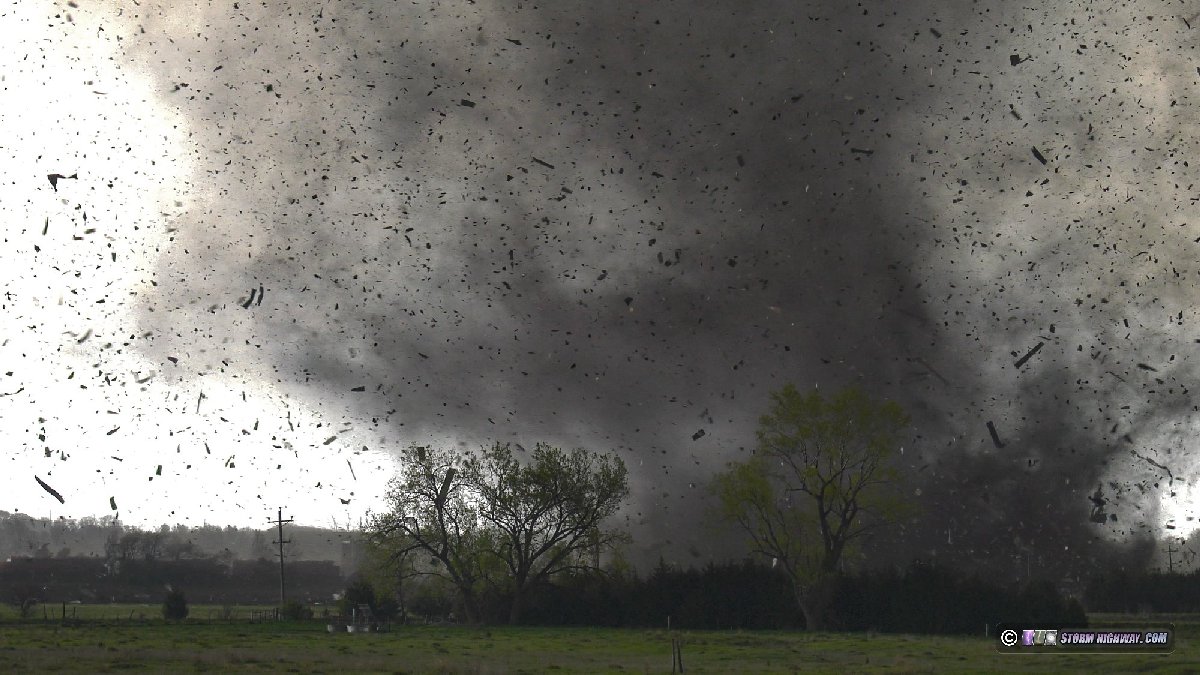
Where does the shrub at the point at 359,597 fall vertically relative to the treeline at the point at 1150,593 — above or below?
above

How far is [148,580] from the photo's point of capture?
401 feet

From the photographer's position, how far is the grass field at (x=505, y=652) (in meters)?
32.2

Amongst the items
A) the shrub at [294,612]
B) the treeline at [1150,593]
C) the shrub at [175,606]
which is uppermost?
the shrub at [175,606]

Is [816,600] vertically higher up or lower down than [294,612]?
higher up

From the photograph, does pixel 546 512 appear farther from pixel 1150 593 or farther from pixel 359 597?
pixel 1150 593

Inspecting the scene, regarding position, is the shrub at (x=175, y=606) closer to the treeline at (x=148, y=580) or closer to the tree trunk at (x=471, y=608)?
the tree trunk at (x=471, y=608)

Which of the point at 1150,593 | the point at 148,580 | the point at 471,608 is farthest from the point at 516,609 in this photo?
the point at 148,580

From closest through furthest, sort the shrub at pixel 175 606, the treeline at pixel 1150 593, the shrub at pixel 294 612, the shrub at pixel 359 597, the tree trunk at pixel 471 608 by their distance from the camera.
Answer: the tree trunk at pixel 471 608 < the shrub at pixel 359 597 < the shrub at pixel 175 606 < the shrub at pixel 294 612 < the treeline at pixel 1150 593

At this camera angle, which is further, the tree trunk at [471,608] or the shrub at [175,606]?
the shrub at [175,606]

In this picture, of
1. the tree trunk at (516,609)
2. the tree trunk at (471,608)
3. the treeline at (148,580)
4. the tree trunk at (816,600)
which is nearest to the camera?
the tree trunk at (816,600)

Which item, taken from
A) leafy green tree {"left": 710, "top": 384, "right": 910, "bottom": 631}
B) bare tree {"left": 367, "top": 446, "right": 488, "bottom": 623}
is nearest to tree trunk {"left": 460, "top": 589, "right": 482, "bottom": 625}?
bare tree {"left": 367, "top": 446, "right": 488, "bottom": 623}

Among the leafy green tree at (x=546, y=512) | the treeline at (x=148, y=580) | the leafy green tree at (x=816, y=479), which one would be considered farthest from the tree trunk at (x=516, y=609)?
the treeline at (x=148, y=580)

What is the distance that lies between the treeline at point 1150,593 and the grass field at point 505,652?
27698 millimetres

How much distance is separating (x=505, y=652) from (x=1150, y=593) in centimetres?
6061
